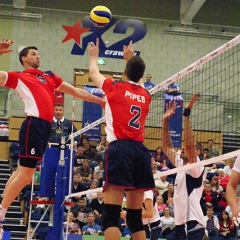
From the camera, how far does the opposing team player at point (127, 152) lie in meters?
5.04

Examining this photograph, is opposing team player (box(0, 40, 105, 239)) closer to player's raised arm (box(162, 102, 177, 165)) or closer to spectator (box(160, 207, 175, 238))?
player's raised arm (box(162, 102, 177, 165))

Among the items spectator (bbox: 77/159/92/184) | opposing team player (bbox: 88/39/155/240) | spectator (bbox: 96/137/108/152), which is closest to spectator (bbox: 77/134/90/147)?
spectator (bbox: 96/137/108/152)

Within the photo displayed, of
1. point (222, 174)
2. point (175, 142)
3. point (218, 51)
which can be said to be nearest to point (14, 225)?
point (175, 142)

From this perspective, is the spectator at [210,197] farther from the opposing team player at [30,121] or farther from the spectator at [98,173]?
the opposing team player at [30,121]

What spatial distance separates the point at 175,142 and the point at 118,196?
29.0 feet

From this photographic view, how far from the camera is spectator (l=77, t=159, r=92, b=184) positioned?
1546 centimetres

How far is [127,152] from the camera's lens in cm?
512

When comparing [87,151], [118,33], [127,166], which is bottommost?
[127,166]

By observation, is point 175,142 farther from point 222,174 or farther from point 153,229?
point 153,229

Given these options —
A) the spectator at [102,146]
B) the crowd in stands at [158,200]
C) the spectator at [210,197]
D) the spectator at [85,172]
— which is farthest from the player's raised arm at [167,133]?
the spectator at [102,146]

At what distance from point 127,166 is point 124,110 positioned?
596 mm

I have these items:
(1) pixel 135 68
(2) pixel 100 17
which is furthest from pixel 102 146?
(1) pixel 135 68

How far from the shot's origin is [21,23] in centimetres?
2216

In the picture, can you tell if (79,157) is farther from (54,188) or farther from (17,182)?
(17,182)
